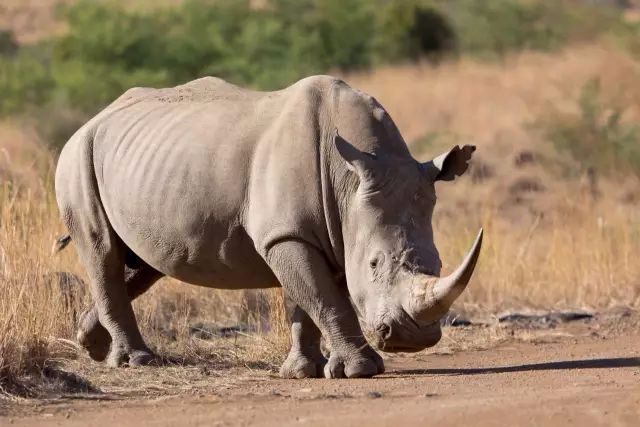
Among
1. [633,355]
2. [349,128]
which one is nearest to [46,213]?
[349,128]

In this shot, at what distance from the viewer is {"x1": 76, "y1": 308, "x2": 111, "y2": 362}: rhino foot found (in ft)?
31.8

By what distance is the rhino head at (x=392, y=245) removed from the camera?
805cm

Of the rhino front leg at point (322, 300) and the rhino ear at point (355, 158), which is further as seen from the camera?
the rhino front leg at point (322, 300)

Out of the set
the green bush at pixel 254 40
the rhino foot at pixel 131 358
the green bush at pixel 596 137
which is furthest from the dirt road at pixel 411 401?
the green bush at pixel 254 40

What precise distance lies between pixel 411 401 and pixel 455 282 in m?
0.71

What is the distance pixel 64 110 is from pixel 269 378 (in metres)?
16.1

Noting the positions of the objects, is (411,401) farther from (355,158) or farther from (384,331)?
(355,158)

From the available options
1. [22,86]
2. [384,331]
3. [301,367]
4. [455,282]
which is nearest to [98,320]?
[301,367]

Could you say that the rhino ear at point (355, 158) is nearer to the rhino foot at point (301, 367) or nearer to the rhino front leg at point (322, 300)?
the rhino front leg at point (322, 300)

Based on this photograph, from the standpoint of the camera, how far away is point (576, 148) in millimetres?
21219

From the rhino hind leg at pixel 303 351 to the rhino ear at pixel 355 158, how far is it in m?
1.01

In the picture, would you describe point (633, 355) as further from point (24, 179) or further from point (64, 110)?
point (64, 110)

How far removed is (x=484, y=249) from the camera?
1271cm

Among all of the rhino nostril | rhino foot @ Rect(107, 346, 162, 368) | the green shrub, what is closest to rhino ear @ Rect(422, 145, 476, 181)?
the rhino nostril
